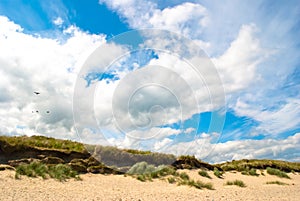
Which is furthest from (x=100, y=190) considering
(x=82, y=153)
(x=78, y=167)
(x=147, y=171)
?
(x=82, y=153)

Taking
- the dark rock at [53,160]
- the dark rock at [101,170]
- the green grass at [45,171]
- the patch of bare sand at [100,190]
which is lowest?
the patch of bare sand at [100,190]

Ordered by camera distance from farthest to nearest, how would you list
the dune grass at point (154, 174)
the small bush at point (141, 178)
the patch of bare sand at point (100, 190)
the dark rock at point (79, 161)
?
1. the dark rock at point (79, 161)
2. the dune grass at point (154, 174)
3. the small bush at point (141, 178)
4. the patch of bare sand at point (100, 190)

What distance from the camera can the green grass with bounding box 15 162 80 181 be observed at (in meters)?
14.3

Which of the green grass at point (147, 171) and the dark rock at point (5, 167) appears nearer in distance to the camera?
the dark rock at point (5, 167)

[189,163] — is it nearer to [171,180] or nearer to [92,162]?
[171,180]

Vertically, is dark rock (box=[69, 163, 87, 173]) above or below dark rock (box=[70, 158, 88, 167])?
below

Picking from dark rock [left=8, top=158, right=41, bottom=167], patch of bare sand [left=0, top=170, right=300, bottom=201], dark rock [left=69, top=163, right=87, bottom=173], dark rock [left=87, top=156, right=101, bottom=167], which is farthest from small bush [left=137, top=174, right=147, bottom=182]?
dark rock [left=8, top=158, right=41, bottom=167]

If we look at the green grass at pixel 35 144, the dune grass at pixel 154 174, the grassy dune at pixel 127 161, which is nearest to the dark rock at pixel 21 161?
the grassy dune at pixel 127 161

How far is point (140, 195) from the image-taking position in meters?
12.6

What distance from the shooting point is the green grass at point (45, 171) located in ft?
46.9

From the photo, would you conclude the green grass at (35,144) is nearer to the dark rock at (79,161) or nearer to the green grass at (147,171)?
the dark rock at (79,161)

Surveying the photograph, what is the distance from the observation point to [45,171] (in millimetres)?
15047

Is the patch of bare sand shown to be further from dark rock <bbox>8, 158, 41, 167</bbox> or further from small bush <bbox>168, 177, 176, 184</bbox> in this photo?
dark rock <bbox>8, 158, 41, 167</bbox>

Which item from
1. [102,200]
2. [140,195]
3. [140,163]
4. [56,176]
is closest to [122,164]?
[140,163]
